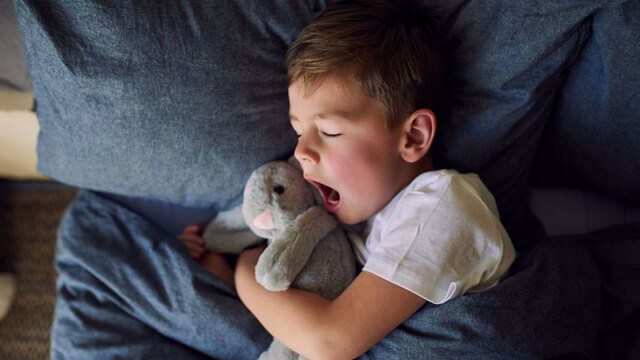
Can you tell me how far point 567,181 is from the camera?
1.18 metres

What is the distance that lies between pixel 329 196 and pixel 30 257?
3.17ft

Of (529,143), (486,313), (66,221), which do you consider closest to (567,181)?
(529,143)

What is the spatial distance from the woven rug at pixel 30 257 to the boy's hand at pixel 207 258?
0.58 meters

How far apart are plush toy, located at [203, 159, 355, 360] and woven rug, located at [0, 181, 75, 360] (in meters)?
0.76

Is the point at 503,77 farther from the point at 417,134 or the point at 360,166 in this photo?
the point at 360,166

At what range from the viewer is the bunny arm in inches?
34.6

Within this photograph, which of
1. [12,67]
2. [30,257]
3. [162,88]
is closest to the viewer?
[162,88]

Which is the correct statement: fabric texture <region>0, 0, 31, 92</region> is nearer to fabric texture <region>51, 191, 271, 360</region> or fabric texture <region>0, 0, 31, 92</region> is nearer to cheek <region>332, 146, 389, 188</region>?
fabric texture <region>51, 191, 271, 360</region>

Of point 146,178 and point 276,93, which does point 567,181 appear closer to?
point 276,93

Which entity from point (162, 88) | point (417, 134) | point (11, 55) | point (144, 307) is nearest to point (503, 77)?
point (417, 134)

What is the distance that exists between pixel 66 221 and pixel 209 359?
16.2 inches

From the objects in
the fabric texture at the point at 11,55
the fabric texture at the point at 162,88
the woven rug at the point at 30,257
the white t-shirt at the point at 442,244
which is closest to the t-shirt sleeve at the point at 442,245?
the white t-shirt at the point at 442,244

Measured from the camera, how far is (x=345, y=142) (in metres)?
0.88

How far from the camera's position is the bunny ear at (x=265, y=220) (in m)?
0.94
